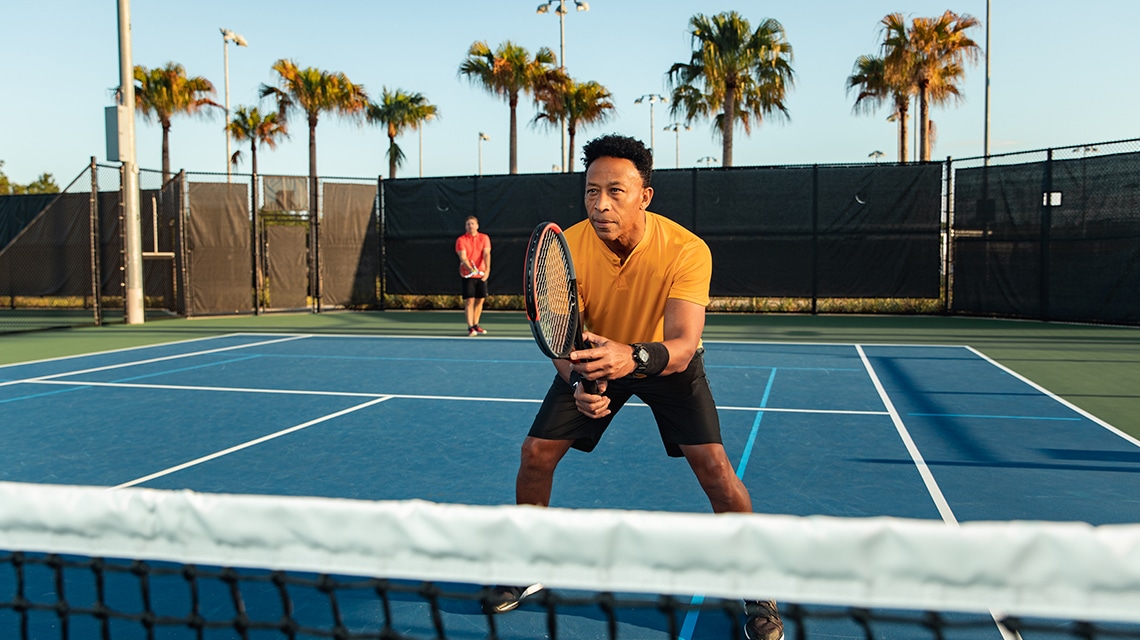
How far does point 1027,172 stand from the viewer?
13570mm

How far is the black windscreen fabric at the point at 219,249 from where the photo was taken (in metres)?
15.4

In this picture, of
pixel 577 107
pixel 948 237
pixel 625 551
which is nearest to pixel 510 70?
pixel 577 107

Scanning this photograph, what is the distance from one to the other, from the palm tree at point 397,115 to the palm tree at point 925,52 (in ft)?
64.2

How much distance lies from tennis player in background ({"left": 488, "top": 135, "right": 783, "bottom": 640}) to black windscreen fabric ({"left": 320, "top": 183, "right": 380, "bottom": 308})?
14.6 m

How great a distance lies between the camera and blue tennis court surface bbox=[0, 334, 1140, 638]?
4.22 meters

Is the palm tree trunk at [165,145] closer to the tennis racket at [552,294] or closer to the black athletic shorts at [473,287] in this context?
the black athletic shorts at [473,287]

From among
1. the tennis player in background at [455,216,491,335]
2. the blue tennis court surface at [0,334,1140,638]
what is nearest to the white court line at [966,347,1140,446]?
the blue tennis court surface at [0,334,1140,638]

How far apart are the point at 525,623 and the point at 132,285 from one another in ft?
42.8

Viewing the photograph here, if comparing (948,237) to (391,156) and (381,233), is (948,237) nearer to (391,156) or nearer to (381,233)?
(381,233)

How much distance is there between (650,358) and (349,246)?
50.5 feet

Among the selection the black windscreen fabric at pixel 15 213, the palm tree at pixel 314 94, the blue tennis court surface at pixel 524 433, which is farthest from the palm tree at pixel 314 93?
the blue tennis court surface at pixel 524 433

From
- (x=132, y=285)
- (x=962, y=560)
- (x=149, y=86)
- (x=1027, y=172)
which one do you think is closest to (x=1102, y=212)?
(x=1027, y=172)

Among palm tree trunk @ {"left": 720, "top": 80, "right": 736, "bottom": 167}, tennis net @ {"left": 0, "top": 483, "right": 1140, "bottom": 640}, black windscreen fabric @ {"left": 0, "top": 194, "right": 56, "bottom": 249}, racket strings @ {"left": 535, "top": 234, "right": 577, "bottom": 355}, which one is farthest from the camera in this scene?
palm tree trunk @ {"left": 720, "top": 80, "right": 736, "bottom": 167}

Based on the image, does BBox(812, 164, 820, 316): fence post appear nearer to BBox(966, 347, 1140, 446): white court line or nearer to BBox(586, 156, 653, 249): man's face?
BBox(966, 347, 1140, 446): white court line
